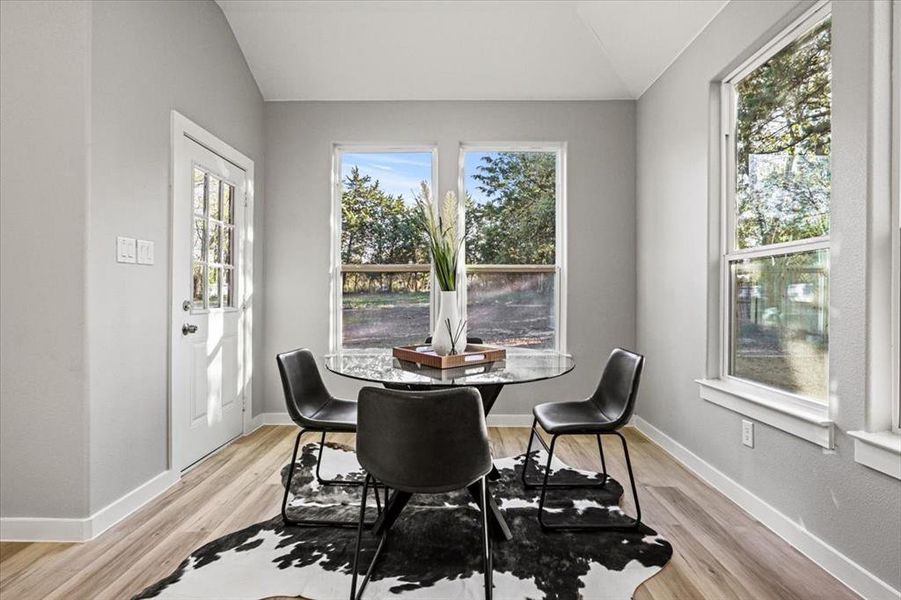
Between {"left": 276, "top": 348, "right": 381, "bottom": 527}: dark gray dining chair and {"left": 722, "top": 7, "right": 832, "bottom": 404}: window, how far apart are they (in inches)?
81.6

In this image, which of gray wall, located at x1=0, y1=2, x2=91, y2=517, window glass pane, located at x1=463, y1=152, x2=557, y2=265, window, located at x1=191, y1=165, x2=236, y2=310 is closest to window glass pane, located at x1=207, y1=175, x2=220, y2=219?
window, located at x1=191, y1=165, x2=236, y2=310

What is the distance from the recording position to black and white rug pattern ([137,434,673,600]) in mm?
1812

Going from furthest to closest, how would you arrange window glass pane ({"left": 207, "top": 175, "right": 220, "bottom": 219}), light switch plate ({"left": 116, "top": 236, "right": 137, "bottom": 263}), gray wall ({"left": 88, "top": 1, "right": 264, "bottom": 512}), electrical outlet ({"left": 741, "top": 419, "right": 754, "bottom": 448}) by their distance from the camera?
1. window glass pane ({"left": 207, "top": 175, "right": 220, "bottom": 219})
2. electrical outlet ({"left": 741, "top": 419, "right": 754, "bottom": 448})
3. light switch plate ({"left": 116, "top": 236, "right": 137, "bottom": 263})
4. gray wall ({"left": 88, "top": 1, "right": 264, "bottom": 512})

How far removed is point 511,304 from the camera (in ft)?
14.0

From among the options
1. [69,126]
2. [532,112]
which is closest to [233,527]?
[69,126]

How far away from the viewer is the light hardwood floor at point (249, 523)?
1835 mm

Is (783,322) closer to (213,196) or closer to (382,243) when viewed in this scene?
(382,243)

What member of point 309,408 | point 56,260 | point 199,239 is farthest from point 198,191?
point 309,408

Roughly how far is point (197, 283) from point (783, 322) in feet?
10.9

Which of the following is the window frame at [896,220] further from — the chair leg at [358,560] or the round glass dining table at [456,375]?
the chair leg at [358,560]

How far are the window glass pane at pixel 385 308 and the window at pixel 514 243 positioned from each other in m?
0.42

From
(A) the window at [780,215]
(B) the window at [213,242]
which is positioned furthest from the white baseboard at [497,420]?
(A) the window at [780,215]

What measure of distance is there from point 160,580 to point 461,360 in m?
1.45

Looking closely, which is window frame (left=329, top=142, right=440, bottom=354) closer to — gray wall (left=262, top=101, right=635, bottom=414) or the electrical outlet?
gray wall (left=262, top=101, right=635, bottom=414)
